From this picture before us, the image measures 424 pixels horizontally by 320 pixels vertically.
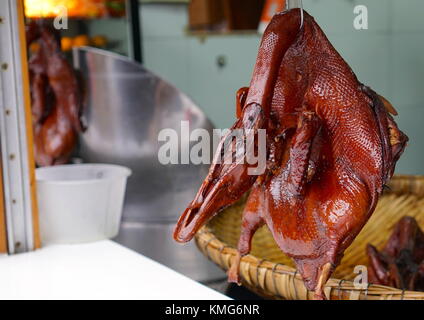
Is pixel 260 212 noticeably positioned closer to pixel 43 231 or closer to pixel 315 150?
pixel 315 150

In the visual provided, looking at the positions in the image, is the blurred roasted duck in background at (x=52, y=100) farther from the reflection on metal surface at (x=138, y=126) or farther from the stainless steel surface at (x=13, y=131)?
the reflection on metal surface at (x=138, y=126)

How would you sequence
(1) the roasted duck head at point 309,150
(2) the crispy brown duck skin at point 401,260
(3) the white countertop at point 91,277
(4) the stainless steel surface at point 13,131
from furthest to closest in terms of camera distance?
(2) the crispy brown duck skin at point 401,260 < (4) the stainless steel surface at point 13,131 < (3) the white countertop at point 91,277 < (1) the roasted duck head at point 309,150

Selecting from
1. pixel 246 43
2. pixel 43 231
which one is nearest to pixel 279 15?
pixel 43 231

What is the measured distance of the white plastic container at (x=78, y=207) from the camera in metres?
1.53

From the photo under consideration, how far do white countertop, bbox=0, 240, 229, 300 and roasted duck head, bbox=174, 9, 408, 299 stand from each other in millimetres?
395

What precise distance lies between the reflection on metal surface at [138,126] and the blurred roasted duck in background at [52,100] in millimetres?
385

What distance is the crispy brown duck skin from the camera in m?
1.48

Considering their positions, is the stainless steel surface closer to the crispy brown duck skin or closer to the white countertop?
the white countertop

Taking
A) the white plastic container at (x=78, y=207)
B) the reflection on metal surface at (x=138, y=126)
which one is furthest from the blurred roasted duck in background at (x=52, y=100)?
the reflection on metal surface at (x=138, y=126)

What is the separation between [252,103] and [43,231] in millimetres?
1031

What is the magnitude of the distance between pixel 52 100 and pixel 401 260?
1049mm

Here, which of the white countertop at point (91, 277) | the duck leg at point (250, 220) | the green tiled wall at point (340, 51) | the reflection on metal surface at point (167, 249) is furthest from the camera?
the reflection on metal surface at point (167, 249)

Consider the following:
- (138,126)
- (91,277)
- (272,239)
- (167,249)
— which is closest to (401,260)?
(272,239)

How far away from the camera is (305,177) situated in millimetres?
694
